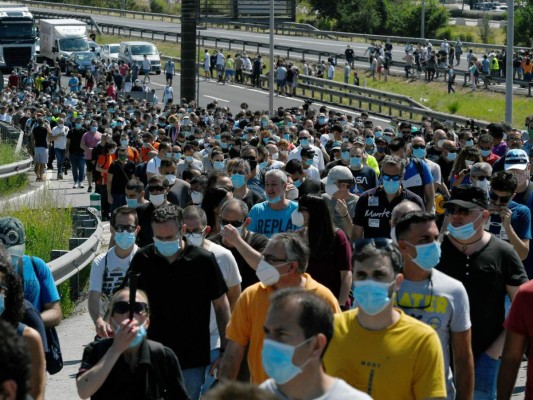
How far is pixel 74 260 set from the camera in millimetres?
13945

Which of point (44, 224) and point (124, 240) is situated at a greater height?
point (124, 240)

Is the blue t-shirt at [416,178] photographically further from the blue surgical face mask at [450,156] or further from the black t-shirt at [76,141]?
the black t-shirt at [76,141]

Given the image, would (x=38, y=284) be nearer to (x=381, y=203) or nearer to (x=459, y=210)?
(x=459, y=210)

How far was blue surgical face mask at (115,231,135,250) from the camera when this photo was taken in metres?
9.52

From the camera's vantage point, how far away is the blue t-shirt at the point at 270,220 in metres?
10.6

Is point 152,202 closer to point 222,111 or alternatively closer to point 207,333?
point 207,333

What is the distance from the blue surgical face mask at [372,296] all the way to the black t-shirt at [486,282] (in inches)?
72.4

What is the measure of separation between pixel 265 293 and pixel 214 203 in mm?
3487

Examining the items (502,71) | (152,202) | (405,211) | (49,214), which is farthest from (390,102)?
(405,211)

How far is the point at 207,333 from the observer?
8.18 meters

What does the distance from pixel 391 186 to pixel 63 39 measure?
188ft

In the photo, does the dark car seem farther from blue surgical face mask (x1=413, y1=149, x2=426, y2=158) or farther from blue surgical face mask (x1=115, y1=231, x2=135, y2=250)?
blue surgical face mask (x1=115, y1=231, x2=135, y2=250)

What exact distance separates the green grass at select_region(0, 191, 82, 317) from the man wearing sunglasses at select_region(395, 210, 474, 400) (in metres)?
7.70

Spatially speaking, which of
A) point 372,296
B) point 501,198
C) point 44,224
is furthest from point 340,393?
point 44,224
